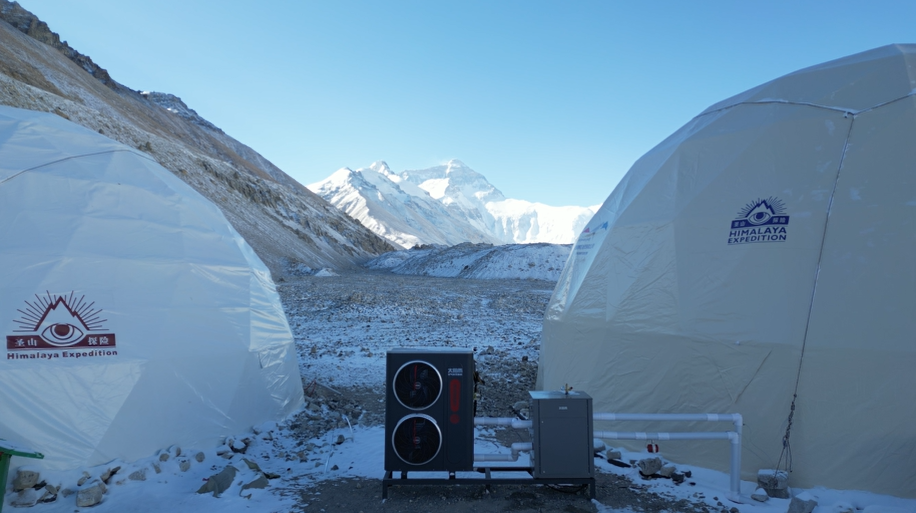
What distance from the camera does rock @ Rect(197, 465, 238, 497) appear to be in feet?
16.6

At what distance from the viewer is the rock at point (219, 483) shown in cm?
505

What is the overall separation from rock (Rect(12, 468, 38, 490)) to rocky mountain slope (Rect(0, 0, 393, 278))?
33023mm

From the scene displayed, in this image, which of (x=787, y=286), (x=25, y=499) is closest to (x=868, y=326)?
(x=787, y=286)

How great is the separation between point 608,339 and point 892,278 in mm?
2899

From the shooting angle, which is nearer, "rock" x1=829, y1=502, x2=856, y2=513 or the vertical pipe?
"rock" x1=829, y1=502, x2=856, y2=513

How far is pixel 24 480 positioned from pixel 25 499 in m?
0.18

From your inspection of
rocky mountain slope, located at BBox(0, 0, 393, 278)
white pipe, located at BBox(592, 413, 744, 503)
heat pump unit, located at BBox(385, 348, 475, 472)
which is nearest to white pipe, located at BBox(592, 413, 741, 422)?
white pipe, located at BBox(592, 413, 744, 503)

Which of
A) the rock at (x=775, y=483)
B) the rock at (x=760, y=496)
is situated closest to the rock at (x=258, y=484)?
the rock at (x=760, y=496)

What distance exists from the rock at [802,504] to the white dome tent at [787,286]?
24.6 inches

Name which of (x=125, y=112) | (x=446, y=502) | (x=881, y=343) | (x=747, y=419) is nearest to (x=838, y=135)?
(x=881, y=343)

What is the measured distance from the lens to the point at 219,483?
5121 millimetres

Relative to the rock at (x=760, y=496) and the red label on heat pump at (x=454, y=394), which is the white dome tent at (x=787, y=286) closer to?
the rock at (x=760, y=496)

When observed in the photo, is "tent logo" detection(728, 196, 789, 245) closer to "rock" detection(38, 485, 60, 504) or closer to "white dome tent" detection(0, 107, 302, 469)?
"white dome tent" detection(0, 107, 302, 469)

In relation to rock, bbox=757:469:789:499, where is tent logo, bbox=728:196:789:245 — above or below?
above
